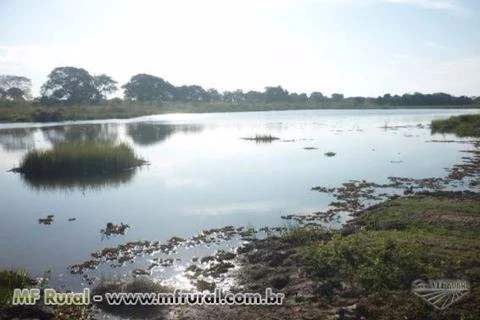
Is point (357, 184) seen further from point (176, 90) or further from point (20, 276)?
point (176, 90)

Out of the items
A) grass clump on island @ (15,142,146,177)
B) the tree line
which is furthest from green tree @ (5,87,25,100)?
grass clump on island @ (15,142,146,177)

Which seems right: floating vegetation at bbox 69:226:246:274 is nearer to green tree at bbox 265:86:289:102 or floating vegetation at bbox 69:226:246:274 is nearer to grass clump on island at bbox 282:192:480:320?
Result: grass clump on island at bbox 282:192:480:320

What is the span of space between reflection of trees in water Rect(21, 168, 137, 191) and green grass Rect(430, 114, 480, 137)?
4315 centimetres

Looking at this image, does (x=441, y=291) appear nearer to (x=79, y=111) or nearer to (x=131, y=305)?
(x=131, y=305)

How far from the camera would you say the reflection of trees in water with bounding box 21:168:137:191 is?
85.7 feet

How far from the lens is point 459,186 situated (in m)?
22.9

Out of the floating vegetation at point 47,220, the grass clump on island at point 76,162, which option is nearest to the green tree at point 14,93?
the grass clump on island at point 76,162

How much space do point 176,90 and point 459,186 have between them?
16289 centimetres

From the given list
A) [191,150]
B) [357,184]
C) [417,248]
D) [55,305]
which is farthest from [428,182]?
[191,150]

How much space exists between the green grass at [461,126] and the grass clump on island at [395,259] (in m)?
43.8

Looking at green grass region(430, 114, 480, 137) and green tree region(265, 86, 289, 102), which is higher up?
green tree region(265, 86, 289, 102)

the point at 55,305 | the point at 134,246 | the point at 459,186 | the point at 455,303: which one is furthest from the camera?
the point at 459,186

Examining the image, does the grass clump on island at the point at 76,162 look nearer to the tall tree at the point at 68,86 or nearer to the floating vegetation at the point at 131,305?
the floating vegetation at the point at 131,305

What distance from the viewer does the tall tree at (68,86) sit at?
433 feet
